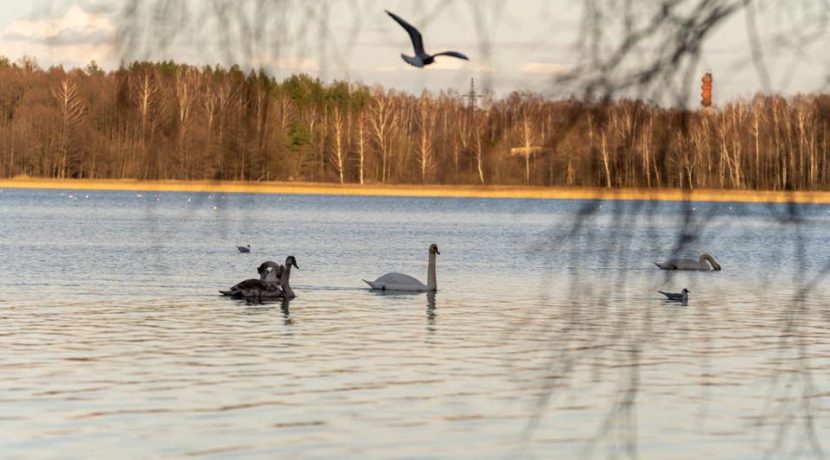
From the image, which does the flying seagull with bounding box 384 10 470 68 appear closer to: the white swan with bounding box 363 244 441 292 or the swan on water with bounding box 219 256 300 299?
the swan on water with bounding box 219 256 300 299

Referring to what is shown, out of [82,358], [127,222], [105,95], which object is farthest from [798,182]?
Result: [127,222]

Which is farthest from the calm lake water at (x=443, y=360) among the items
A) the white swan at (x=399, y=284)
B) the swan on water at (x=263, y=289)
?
the white swan at (x=399, y=284)

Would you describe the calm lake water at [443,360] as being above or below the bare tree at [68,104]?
below

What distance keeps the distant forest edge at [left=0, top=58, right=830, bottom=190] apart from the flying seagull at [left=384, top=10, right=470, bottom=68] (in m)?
0.10

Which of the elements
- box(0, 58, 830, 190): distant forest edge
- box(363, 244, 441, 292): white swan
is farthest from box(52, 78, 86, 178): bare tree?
box(363, 244, 441, 292): white swan

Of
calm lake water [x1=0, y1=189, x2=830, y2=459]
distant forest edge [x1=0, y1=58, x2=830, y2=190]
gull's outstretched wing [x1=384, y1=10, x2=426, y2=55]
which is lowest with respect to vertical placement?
calm lake water [x1=0, y1=189, x2=830, y2=459]

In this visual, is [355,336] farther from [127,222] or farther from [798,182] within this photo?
[127,222]

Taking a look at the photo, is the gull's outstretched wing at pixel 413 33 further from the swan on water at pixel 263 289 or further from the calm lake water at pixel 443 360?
the swan on water at pixel 263 289

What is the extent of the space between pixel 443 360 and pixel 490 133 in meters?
16.8

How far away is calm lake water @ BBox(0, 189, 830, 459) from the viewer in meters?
3.22

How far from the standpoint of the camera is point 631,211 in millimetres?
3070

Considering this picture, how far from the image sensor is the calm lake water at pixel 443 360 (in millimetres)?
3225

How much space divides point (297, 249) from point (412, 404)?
1652 inches

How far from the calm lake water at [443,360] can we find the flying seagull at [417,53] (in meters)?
0.45
